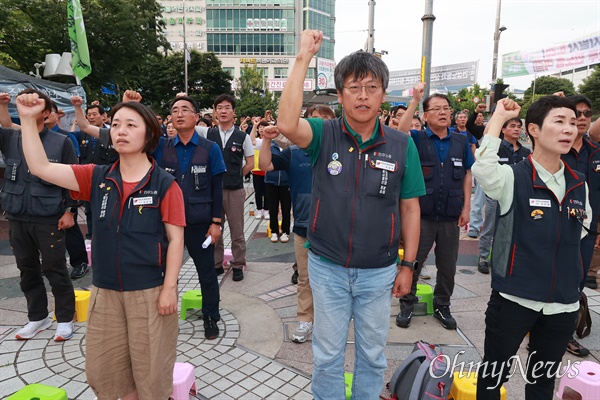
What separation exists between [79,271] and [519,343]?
5.19 metres

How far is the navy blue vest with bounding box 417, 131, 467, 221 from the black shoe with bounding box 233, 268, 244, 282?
8.33 ft

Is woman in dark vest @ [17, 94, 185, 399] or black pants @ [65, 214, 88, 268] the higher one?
woman in dark vest @ [17, 94, 185, 399]

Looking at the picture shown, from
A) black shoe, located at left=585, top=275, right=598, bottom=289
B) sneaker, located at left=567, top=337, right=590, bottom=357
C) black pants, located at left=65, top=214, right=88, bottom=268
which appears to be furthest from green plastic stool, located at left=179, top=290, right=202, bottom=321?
black shoe, located at left=585, top=275, right=598, bottom=289

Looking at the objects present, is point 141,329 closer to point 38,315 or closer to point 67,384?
point 67,384

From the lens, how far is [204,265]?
3.88 meters

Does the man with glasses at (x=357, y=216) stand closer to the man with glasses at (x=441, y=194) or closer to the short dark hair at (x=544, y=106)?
the short dark hair at (x=544, y=106)

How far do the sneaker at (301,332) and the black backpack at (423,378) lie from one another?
986 mm

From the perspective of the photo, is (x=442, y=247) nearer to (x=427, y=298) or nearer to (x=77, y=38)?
(x=427, y=298)

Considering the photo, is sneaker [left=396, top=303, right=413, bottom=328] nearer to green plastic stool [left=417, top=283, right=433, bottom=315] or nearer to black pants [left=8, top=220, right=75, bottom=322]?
green plastic stool [left=417, top=283, right=433, bottom=315]

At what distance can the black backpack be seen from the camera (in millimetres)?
2770

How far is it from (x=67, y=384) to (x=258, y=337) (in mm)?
1571

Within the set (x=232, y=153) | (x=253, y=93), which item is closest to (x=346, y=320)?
(x=232, y=153)

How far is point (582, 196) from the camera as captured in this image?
96.7 inches

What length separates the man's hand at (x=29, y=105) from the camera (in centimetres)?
232
